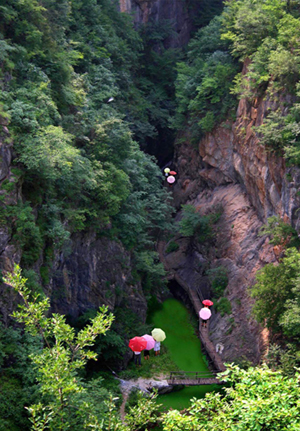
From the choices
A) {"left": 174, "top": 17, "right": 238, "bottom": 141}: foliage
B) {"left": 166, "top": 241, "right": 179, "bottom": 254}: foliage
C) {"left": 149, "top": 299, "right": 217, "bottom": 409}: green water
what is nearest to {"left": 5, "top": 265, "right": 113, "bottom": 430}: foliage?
{"left": 149, "top": 299, "right": 217, "bottom": 409}: green water

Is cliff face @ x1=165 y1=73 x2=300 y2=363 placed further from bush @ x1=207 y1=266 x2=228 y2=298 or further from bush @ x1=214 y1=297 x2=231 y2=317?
bush @ x1=207 y1=266 x2=228 y2=298

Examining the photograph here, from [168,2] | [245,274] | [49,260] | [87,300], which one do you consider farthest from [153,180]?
[168,2]

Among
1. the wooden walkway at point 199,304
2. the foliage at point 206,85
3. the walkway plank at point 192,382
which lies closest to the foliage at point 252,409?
the walkway plank at point 192,382

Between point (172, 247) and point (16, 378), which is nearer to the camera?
point (16, 378)

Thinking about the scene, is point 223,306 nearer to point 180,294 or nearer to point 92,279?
point 180,294

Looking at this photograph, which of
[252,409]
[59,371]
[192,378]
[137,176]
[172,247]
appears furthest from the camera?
[172,247]

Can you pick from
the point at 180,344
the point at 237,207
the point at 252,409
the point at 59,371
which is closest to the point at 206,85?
the point at 237,207

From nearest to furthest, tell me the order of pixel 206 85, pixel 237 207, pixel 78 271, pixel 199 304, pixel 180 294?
pixel 78 271, pixel 199 304, pixel 237 207, pixel 206 85, pixel 180 294
